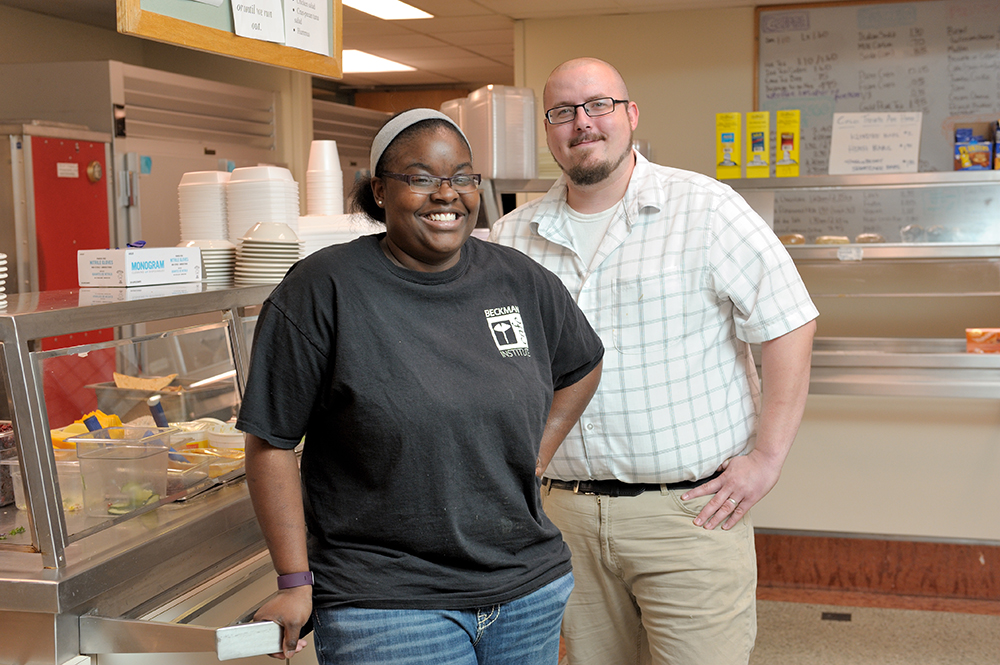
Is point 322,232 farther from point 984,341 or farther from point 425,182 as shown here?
point 984,341

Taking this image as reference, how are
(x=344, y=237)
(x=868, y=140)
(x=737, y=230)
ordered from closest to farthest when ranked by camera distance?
(x=737, y=230) → (x=344, y=237) → (x=868, y=140)

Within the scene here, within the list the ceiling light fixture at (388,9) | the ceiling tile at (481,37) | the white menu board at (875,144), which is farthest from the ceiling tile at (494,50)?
the white menu board at (875,144)

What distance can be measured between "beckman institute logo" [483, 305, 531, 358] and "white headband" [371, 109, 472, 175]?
28 centimetres

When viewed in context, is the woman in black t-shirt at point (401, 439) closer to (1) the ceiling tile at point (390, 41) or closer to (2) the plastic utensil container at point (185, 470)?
(2) the plastic utensil container at point (185, 470)

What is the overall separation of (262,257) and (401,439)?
1074 mm

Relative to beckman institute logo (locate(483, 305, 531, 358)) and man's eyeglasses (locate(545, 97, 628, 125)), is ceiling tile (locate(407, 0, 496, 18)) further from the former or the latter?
beckman institute logo (locate(483, 305, 531, 358))

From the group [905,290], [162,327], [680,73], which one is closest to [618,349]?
[162,327]

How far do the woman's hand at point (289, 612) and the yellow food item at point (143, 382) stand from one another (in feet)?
3.46

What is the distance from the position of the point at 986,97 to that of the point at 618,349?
3.42 m

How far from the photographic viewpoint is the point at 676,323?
6.49 ft

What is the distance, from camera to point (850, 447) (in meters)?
3.82

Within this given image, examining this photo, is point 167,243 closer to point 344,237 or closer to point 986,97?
point 344,237

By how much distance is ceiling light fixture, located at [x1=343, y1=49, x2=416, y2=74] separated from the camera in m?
7.63

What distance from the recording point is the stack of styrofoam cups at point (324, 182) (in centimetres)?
269
